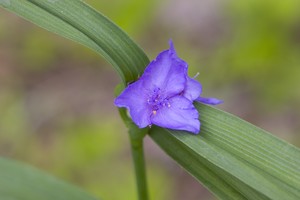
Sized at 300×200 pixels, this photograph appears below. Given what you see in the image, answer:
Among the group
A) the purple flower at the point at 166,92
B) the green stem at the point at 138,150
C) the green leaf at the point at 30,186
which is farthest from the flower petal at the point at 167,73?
the green leaf at the point at 30,186

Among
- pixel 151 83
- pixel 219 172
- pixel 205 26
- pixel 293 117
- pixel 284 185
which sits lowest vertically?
pixel 284 185

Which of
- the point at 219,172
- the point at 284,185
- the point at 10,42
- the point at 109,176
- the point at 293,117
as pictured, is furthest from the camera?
the point at 10,42

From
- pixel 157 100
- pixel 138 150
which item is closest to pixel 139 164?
pixel 138 150

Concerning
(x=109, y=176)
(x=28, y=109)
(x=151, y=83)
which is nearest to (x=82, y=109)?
(x=28, y=109)

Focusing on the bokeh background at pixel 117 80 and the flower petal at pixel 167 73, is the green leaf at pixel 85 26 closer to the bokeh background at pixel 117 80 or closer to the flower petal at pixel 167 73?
the flower petal at pixel 167 73

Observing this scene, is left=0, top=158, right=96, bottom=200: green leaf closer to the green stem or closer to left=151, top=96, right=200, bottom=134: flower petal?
the green stem

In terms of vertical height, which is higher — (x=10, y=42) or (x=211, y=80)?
(x=10, y=42)

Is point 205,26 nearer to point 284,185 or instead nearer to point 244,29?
point 244,29
